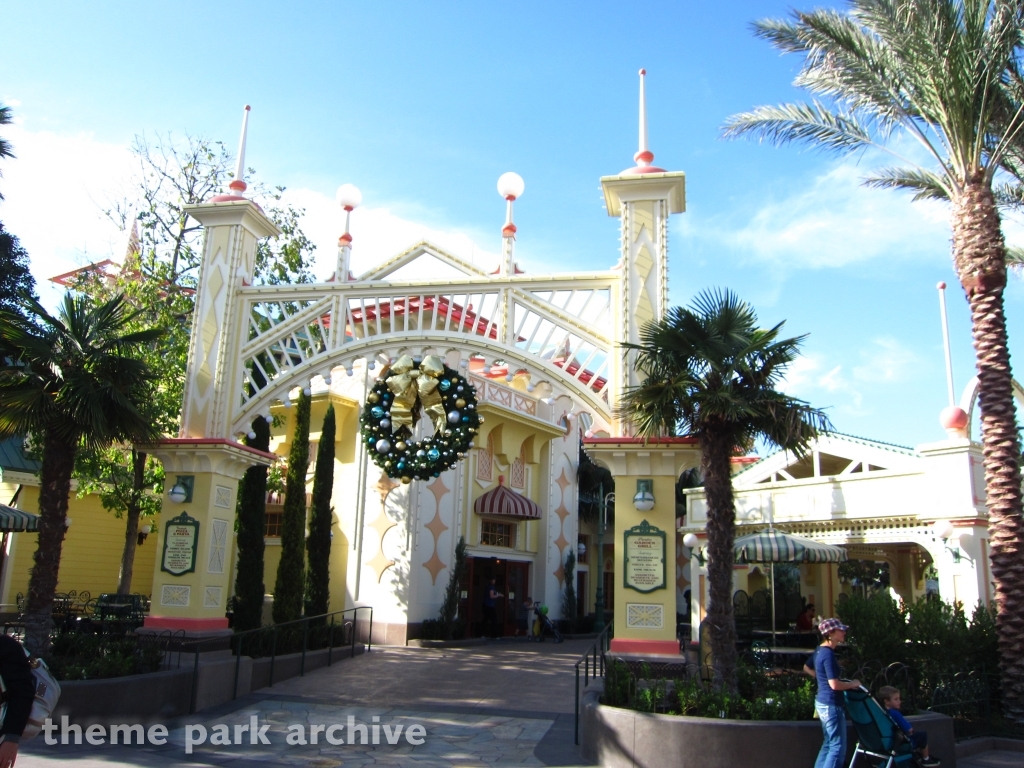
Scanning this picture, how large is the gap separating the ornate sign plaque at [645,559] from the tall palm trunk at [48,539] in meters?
7.01

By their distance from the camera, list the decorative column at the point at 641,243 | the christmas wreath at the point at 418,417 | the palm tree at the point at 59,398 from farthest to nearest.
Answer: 1. the christmas wreath at the point at 418,417
2. the decorative column at the point at 641,243
3. the palm tree at the point at 59,398

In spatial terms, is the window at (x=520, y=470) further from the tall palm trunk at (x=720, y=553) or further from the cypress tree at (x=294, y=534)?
the tall palm trunk at (x=720, y=553)

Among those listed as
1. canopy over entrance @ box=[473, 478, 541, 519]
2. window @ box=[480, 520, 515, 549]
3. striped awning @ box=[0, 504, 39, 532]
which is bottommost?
striped awning @ box=[0, 504, 39, 532]

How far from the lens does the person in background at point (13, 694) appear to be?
3.95 meters

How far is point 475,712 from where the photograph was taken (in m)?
10.9

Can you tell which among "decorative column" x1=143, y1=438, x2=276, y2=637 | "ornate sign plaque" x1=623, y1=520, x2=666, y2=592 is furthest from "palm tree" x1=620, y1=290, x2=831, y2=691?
"decorative column" x1=143, y1=438, x2=276, y2=637

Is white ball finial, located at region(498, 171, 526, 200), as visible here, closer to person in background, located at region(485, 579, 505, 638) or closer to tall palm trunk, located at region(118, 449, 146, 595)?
tall palm trunk, located at region(118, 449, 146, 595)

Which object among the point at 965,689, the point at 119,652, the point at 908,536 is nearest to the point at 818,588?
the point at 908,536

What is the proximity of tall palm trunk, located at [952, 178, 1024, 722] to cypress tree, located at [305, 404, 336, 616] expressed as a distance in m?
13.0

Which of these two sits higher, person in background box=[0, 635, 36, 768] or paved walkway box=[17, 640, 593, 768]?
person in background box=[0, 635, 36, 768]

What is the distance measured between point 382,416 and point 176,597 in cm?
382

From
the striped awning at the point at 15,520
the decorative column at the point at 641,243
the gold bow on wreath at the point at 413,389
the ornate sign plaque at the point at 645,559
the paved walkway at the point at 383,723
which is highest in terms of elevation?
the decorative column at the point at 641,243

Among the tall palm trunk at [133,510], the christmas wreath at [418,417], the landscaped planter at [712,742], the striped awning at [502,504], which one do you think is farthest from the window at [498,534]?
the landscaped planter at [712,742]

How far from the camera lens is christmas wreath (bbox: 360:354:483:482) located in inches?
485
